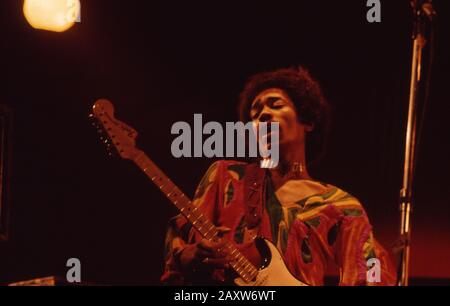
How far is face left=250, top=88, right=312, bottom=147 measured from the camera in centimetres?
280

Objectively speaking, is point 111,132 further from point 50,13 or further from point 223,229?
point 50,13

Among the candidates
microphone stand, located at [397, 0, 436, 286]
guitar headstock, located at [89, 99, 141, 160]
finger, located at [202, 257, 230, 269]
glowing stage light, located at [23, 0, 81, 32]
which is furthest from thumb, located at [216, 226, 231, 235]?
glowing stage light, located at [23, 0, 81, 32]

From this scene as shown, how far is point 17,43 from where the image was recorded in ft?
9.75

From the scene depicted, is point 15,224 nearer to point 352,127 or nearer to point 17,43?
point 17,43

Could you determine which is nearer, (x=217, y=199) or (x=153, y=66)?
(x=217, y=199)

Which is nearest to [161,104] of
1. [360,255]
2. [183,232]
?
[183,232]

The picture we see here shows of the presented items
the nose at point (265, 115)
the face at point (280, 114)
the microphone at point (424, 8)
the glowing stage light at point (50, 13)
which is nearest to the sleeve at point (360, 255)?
the face at point (280, 114)

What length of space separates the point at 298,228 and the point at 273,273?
0.26 metres

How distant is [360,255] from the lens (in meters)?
2.66

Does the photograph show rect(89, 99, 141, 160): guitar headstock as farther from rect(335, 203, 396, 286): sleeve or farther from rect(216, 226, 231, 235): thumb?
rect(335, 203, 396, 286): sleeve
